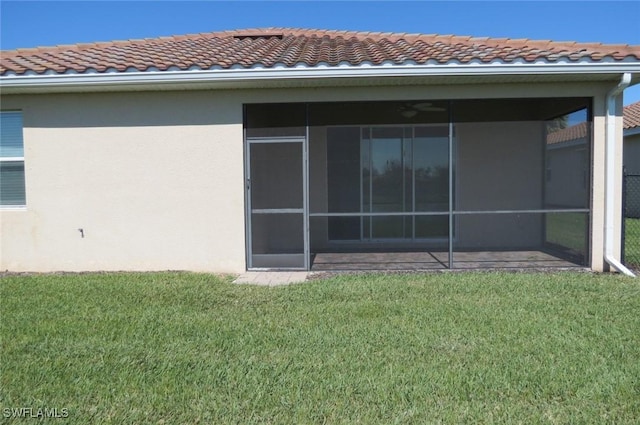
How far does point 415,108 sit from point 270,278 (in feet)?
12.4

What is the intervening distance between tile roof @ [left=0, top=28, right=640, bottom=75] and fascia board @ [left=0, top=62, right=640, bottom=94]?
0.28ft

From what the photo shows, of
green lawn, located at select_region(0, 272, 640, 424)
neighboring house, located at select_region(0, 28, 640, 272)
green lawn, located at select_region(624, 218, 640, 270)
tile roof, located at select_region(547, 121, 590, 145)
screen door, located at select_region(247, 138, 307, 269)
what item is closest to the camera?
green lawn, located at select_region(0, 272, 640, 424)

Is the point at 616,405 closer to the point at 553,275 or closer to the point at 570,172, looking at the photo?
the point at 553,275

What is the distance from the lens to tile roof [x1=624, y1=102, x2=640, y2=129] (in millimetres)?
16906

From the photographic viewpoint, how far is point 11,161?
743cm

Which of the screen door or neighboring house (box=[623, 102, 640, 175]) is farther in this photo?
neighboring house (box=[623, 102, 640, 175])

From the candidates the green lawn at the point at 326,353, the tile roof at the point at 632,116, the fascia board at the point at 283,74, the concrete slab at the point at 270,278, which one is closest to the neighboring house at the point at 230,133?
the fascia board at the point at 283,74

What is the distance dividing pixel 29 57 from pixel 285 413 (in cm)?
804

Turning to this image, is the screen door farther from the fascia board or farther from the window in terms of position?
the window

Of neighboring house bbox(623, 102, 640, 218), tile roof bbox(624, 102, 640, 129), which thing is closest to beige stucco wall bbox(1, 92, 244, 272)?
neighboring house bbox(623, 102, 640, 218)

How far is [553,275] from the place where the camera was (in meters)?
6.58

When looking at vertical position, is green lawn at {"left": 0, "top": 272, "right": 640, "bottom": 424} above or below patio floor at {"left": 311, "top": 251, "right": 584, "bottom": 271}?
below

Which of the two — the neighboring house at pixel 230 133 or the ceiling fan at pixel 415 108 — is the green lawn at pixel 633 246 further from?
the ceiling fan at pixel 415 108

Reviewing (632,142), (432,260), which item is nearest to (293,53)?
(432,260)
